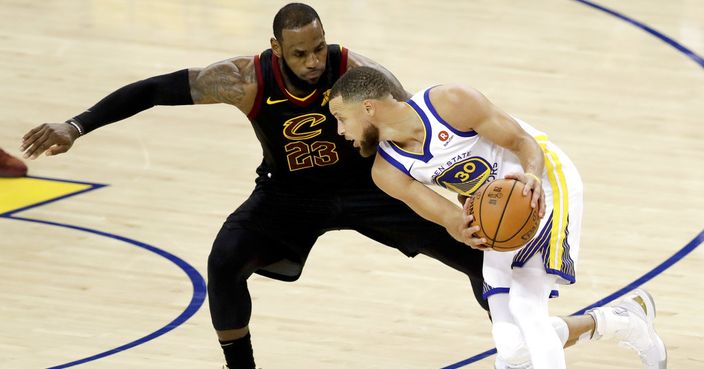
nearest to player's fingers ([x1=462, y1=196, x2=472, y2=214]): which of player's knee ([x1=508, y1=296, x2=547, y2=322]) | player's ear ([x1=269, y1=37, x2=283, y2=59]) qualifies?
player's knee ([x1=508, y1=296, x2=547, y2=322])

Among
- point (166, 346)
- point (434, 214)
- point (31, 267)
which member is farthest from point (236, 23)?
point (434, 214)

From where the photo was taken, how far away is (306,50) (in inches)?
245

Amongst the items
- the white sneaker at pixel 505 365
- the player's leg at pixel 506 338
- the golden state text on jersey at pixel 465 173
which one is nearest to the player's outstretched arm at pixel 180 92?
the golden state text on jersey at pixel 465 173

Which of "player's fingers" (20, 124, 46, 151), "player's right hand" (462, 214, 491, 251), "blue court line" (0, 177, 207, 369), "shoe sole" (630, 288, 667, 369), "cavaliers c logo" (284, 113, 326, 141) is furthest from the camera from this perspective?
"blue court line" (0, 177, 207, 369)

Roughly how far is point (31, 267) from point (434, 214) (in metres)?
3.22

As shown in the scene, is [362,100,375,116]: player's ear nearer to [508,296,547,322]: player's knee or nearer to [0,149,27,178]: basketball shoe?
[508,296,547,322]: player's knee

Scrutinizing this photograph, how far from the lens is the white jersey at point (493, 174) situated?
6.02 m

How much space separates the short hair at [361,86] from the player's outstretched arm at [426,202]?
0.35 meters

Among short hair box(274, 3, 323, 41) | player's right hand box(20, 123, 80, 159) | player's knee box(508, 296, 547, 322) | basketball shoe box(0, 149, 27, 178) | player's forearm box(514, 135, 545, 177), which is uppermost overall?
short hair box(274, 3, 323, 41)

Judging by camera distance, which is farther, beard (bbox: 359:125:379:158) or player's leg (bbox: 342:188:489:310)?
player's leg (bbox: 342:188:489:310)

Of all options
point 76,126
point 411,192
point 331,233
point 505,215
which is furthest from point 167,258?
point 505,215

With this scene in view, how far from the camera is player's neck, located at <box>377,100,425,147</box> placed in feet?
19.6

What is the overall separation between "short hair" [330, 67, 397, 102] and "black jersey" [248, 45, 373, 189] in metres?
0.53

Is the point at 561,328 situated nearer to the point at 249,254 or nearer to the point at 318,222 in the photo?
the point at 318,222
